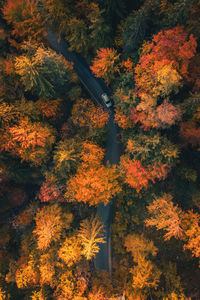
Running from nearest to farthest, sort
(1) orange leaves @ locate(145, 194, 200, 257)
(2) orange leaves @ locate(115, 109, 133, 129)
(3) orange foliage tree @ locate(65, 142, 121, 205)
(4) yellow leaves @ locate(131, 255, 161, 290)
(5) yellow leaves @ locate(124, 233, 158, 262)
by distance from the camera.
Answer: (1) orange leaves @ locate(145, 194, 200, 257) < (4) yellow leaves @ locate(131, 255, 161, 290) < (3) orange foliage tree @ locate(65, 142, 121, 205) < (2) orange leaves @ locate(115, 109, 133, 129) < (5) yellow leaves @ locate(124, 233, 158, 262)

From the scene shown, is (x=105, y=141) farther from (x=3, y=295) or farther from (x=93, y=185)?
(x=3, y=295)

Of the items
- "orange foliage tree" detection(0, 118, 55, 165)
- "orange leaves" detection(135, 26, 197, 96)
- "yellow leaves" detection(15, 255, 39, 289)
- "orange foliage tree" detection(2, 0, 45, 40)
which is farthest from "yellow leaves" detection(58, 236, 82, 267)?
"orange foliage tree" detection(2, 0, 45, 40)

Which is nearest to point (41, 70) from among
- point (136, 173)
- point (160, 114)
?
point (160, 114)

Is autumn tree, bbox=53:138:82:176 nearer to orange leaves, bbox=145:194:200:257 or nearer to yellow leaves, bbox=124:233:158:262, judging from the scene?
orange leaves, bbox=145:194:200:257

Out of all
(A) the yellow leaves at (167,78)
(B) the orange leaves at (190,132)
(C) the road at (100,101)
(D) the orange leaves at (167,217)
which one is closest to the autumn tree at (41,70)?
(C) the road at (100,101)

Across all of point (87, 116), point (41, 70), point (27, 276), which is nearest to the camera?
point (41, 70)
